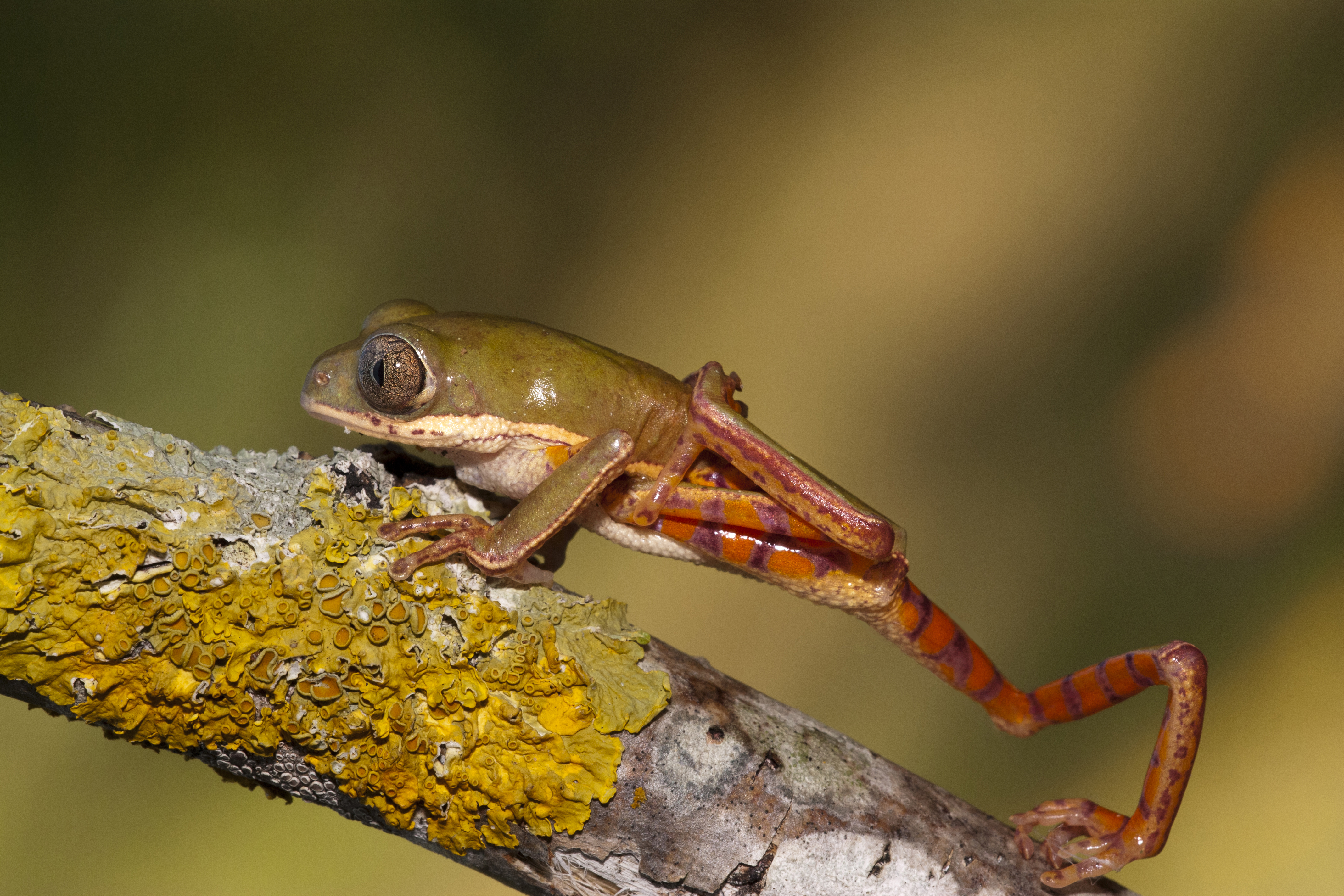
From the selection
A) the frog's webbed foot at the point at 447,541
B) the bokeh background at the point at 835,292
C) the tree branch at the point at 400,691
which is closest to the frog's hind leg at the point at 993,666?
the tree branch at the point at 400,691

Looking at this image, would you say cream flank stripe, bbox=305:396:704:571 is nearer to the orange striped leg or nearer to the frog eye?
the frog eye

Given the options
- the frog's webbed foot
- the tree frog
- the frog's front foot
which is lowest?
the frog's front foot

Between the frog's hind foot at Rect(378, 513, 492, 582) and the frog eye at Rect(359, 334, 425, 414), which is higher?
the frog eye at Rect(359, 334, 425, 414)

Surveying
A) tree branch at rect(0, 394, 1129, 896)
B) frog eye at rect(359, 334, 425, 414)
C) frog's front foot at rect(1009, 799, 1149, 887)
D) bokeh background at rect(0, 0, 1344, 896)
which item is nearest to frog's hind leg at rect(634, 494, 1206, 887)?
frog's front foot at rect(1009, 799, 1149, 887)

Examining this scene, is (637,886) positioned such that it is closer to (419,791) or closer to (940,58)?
(419,791)

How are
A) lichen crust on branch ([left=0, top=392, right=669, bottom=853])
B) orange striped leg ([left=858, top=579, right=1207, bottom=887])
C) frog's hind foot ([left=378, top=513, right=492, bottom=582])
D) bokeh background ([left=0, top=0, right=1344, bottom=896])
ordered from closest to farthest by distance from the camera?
lichen crust on branch ([left=0, top=392, right=669, bottom=853]) → frog's hind foot ([left=378, top=513, right=492, bottom=582]) → orange striped leg ([left=858, top=579, right=1207, bottom=887]) → bokeh background ([left=0, top=0, right=1344, bottom=896])

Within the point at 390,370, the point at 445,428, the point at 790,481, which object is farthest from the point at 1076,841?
the point at 390,370

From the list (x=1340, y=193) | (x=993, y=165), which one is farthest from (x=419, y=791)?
(x=1340, y=193)

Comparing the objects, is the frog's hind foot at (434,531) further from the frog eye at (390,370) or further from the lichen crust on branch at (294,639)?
the frog eye at (390,370)
